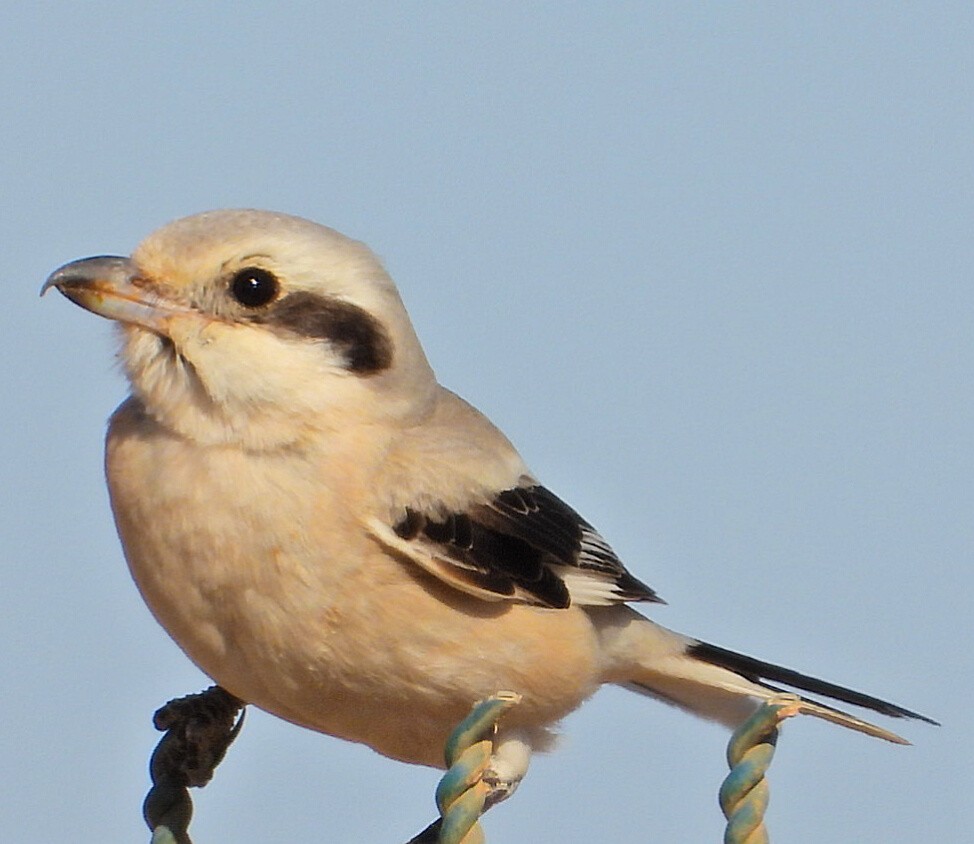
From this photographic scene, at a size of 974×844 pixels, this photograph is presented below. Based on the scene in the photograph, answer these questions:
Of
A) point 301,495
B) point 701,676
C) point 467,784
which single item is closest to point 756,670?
point 701,676

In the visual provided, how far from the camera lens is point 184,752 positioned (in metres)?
3.92

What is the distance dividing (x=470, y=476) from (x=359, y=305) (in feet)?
1.92

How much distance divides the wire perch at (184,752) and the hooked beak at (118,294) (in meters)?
0.99

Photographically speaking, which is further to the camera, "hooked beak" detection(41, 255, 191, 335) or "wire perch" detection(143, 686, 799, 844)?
"hooked beak" detection(41, 255, 191, 335)

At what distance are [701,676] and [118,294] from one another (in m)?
2.27

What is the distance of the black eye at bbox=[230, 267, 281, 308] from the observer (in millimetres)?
3889

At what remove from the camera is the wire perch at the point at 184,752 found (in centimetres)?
332

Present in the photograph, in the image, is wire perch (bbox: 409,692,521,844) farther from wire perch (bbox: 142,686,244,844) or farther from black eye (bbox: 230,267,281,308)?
black eye (bbox: 230,267,281,308)

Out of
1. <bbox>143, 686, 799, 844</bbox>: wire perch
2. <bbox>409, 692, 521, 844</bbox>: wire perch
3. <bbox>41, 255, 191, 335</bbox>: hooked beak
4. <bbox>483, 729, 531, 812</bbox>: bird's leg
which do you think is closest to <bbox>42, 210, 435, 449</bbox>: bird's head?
<bbox>41, 255, 191, 335</bbox>: hooked beak

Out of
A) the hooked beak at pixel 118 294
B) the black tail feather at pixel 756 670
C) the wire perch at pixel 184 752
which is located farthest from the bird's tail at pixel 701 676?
the hooked beak at pixel 118 294

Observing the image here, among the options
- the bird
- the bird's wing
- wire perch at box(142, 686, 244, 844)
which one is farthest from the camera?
the bird's wing

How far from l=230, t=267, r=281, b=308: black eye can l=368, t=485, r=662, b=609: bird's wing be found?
592 mm

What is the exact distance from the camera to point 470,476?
4379 millimetres

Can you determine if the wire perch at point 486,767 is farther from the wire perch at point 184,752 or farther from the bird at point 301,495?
the bird at point 301,495
